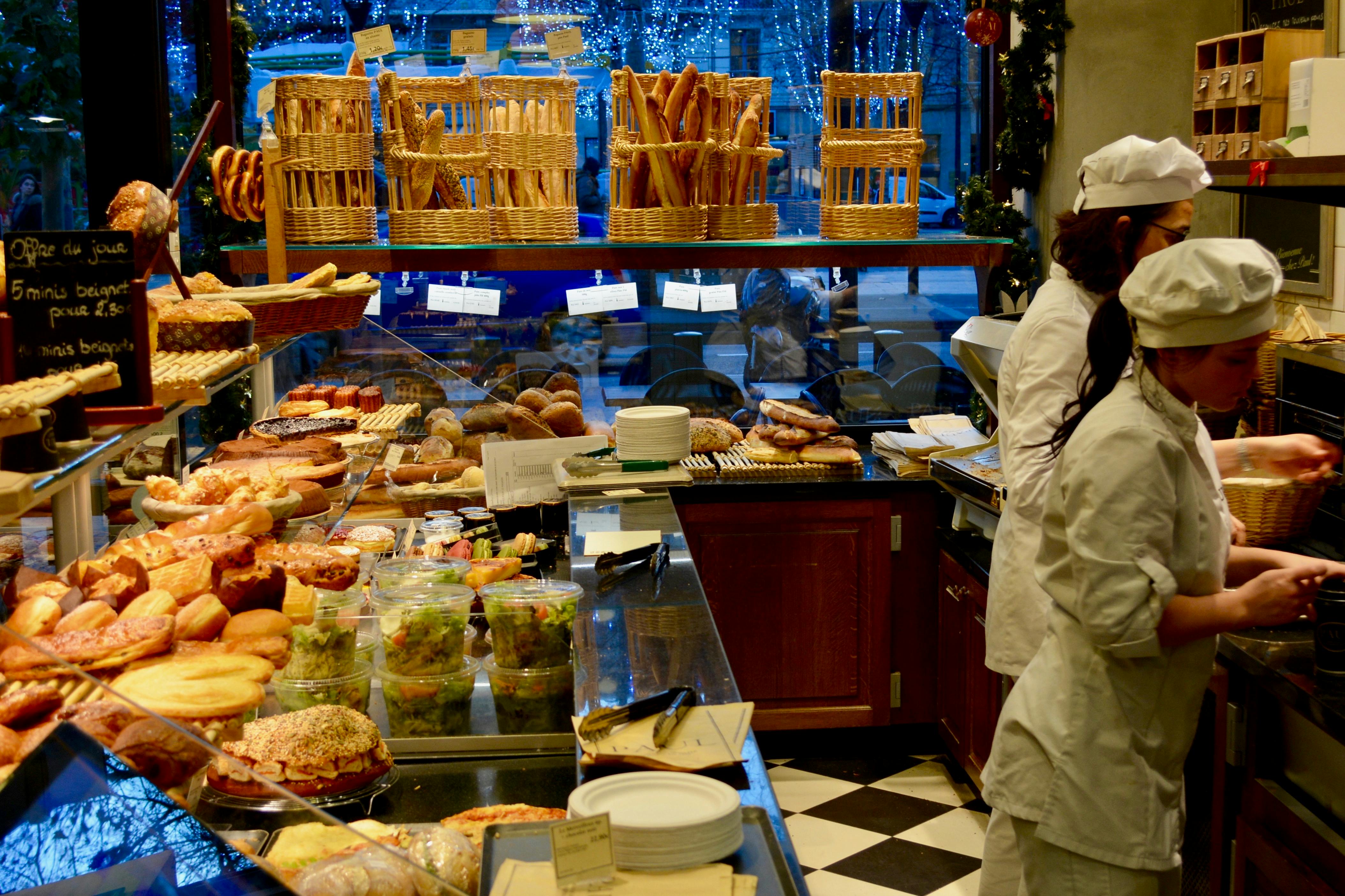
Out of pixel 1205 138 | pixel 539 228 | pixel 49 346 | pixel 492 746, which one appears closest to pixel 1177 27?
pixel 1205 138

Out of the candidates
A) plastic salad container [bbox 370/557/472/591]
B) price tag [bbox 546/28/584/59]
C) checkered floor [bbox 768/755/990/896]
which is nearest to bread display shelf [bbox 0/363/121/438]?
plastic salad container [bbox 370/557/472/591]

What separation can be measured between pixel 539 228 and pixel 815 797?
91.9 inches

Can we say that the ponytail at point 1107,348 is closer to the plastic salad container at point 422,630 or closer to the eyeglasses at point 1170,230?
the eyeglasses at point 1170,230

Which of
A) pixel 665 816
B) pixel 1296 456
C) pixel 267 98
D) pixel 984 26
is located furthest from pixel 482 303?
pixel 665 816

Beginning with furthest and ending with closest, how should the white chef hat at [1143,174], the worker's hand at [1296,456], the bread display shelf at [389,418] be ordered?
1. the bread display shelf at [389,418]
2. the white chef hat at [1143,174]
3. the worker's hand at [1296,456]

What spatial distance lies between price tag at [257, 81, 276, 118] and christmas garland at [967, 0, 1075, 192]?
112 inches

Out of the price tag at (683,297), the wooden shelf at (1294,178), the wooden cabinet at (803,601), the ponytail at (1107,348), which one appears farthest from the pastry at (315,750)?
the price tag at (683,297)

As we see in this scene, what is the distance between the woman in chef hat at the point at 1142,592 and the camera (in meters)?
1.95

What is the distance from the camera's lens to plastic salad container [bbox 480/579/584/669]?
2.21 m

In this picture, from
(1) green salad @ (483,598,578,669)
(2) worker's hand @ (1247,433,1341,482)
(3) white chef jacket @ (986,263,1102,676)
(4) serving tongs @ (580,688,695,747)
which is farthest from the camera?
(3) white chef jacket @ (986,263,1102,676)

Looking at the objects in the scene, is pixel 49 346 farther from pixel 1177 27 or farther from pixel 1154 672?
pixel 1177 27

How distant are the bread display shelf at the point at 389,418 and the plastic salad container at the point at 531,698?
154 centimetres

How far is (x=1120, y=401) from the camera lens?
2037mm

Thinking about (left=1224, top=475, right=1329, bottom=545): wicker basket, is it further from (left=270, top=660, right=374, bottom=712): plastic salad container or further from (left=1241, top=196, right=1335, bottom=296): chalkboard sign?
(left=270, top=660, right=374, bottom=712): plastic salad container
